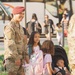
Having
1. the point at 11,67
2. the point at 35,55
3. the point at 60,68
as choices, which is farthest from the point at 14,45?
the point at 60,68

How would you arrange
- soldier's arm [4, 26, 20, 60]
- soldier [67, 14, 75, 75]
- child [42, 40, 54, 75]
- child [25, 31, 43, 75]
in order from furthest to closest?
child [42, 40, 54, 75], child [25, 31, 43, 75], soldier's arm [4, 26, 20, 60], soldier [67, 14, 75, 75]

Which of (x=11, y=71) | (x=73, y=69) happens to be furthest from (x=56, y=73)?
(x=73, y=69)

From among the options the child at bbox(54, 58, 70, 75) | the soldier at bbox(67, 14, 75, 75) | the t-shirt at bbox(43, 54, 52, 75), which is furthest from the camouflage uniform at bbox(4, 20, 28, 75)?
the soldier at bbox(67, 14, 75, 75)

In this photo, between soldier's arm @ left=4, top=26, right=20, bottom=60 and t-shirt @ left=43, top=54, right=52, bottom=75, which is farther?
t-shirt @ left=43, top=54, right=52, bottom=75

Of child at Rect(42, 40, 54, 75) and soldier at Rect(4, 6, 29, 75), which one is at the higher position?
soldier at Rect(4, 6, 29, 75)

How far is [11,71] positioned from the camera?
6.12 m

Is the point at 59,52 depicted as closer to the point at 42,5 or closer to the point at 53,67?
the point at 53,67

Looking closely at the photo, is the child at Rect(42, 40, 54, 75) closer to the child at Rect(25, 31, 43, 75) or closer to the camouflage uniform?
the child at Rect(25, 31, 43, 75)

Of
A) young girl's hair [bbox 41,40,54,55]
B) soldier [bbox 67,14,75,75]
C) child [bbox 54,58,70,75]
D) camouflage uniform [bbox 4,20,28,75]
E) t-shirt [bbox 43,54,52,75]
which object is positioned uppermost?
soldier [bbox 67,14,75,75]

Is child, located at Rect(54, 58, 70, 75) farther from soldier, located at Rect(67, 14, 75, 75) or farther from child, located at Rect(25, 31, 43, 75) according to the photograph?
soldier, located at Rect(67, 14, 75, 75)

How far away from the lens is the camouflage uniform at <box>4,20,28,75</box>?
602 cm

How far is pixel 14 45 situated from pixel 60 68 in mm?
2035

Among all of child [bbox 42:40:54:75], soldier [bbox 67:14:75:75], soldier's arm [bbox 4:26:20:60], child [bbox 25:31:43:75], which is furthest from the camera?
child [bbox 42:40:54:75]

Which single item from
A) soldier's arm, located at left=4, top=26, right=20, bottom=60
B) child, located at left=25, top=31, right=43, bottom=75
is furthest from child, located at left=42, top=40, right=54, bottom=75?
soldier's arm, located at left=4, top=26, right=20, bottom=60
